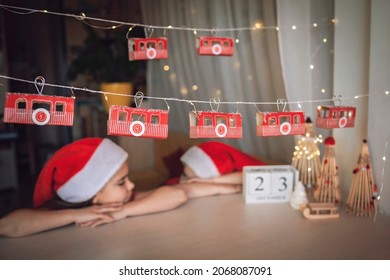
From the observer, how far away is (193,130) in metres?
0.79

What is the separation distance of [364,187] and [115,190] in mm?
592

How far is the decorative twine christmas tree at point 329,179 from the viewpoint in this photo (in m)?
0.99

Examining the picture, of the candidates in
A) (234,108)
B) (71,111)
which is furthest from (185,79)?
(71,111)

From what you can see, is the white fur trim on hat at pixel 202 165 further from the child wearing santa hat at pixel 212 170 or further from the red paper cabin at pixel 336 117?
the red paper cabin at pixel 336 117

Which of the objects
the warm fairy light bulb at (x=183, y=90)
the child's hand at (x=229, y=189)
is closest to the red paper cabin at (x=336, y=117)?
the child's hand at (x=229, y=189)

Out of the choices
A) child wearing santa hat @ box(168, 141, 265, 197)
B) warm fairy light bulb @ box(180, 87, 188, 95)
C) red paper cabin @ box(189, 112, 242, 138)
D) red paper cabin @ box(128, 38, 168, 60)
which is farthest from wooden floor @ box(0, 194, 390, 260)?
warm fairy light bulb @ box(180, 87, 188, 95)

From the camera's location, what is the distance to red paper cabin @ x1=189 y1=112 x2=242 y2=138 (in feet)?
2.57

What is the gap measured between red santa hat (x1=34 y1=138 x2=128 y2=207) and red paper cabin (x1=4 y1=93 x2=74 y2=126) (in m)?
0.24

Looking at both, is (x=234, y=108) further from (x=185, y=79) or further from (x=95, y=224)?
(x=95, y=224)

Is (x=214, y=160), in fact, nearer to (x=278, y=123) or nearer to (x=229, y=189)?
(x=229, y=189)

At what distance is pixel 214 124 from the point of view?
0.79 m

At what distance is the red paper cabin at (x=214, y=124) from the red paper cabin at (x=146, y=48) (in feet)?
0.83

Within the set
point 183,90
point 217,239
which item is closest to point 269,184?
point 217,239

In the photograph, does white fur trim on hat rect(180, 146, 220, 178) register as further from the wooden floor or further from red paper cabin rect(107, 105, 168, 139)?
red paper cabin rect(107, 105, 168, 139)
